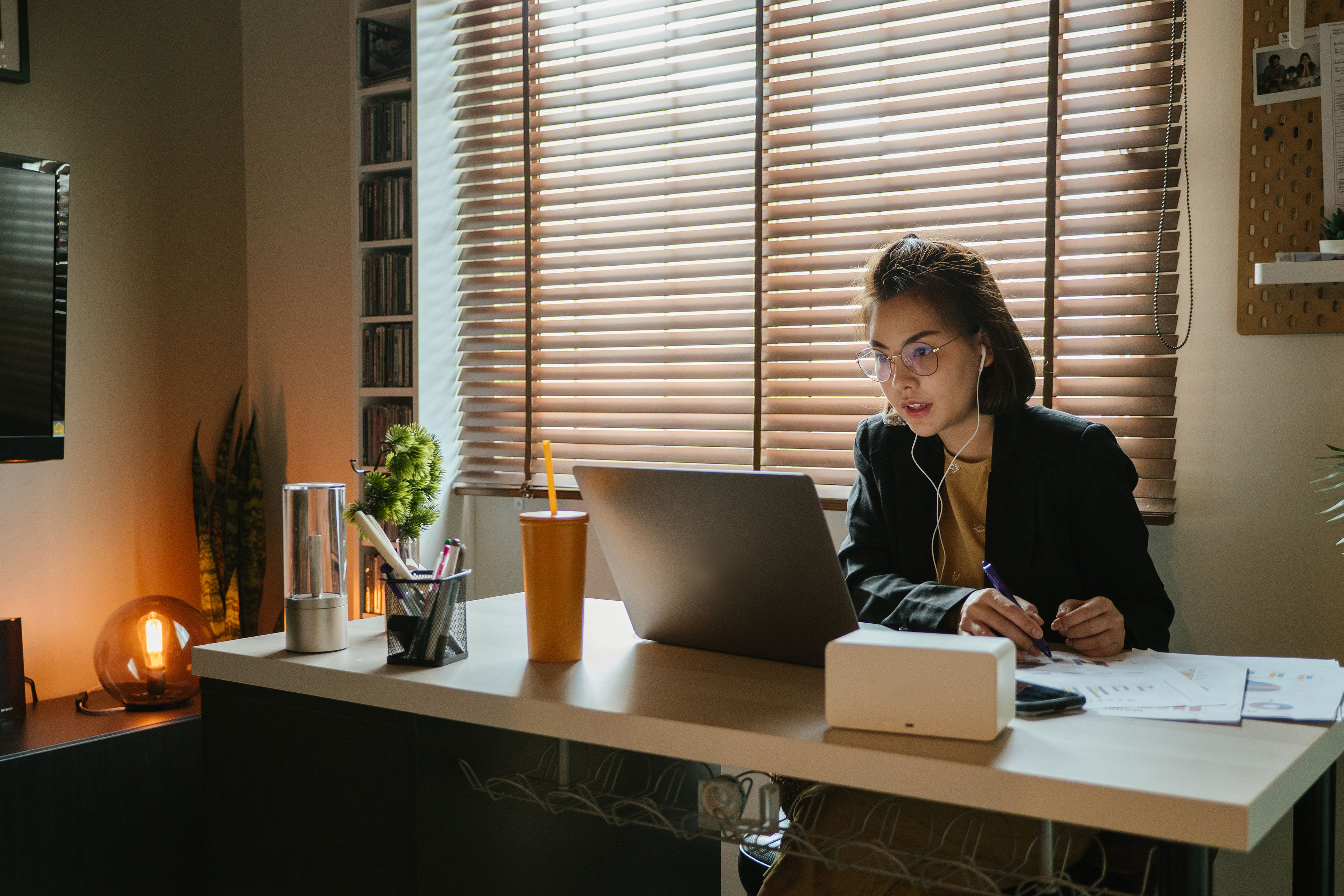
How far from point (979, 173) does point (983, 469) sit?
0.87m

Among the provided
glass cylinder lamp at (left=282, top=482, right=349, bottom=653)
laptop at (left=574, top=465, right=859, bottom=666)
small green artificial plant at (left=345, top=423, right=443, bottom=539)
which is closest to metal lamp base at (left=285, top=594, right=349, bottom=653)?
glass cylinder lamp at (left=282, top=482, right=349, bottom=653)

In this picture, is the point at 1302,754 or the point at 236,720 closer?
the point at 1302,754

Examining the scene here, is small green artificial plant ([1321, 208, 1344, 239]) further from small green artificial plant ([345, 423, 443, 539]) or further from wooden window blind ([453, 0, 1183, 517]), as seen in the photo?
small green artificial plant ([345, 423, 443, 539])

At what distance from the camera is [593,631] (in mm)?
1516

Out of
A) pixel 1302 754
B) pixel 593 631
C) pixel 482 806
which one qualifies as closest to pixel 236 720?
pixel 482 806

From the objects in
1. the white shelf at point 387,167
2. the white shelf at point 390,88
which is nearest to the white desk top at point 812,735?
the white shelf at point 387,167

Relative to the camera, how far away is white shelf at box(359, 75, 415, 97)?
117 inches

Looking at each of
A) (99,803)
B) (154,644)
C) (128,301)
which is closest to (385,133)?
(128,301)

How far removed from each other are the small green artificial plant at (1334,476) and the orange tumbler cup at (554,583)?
1360 mm

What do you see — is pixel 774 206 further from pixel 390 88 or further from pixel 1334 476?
pixel 1334 476

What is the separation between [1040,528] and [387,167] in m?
2.11

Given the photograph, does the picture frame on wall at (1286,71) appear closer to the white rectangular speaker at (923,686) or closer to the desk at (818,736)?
the desk at (818,736)

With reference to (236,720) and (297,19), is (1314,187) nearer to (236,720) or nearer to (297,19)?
(236,720)

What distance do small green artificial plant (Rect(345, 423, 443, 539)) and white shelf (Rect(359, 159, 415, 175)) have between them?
1393 millimetres
